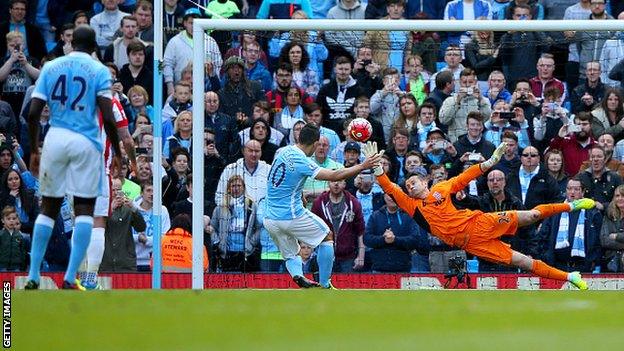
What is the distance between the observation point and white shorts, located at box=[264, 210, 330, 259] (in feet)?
50.2

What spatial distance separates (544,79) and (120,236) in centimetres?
578

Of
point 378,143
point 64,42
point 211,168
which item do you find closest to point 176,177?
point 211,168

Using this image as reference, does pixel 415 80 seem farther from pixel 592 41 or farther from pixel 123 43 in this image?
pixel 123 43

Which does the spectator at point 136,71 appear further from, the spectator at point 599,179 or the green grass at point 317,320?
the green grass at point 317,320

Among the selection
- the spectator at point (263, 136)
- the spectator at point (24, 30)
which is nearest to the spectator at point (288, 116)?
the spectator at point (263, 136)

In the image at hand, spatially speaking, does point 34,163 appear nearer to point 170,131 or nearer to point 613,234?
point 170,131

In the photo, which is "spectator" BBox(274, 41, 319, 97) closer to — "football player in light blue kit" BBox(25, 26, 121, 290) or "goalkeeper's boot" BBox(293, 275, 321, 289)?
"goalkeeper's boot" BBox(293, 275, 321, 289)

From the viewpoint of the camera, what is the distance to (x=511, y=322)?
9.77 meters

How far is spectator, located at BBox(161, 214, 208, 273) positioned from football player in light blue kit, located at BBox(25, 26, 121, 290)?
14.9 feet

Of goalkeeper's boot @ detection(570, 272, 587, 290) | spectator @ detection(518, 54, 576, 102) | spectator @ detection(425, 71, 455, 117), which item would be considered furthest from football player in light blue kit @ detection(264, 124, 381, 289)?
spectator @ detection(518, 54, 576, 102)

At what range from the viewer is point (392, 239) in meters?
16.8

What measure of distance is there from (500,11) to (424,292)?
9.55 meters

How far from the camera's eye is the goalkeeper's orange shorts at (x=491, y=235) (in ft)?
54.1

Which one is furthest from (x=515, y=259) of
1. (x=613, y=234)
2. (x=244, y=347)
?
(x=244, y=347)
